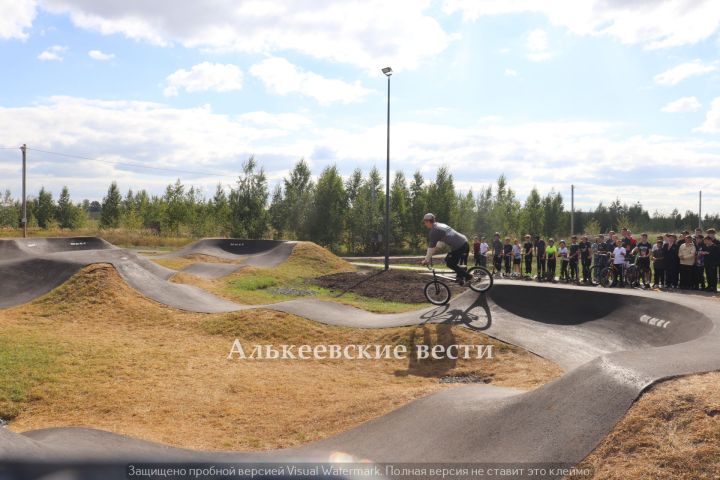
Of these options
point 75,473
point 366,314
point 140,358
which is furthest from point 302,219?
point 75,473

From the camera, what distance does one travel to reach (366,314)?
13.3m

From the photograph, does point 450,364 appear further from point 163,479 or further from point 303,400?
point 163,479

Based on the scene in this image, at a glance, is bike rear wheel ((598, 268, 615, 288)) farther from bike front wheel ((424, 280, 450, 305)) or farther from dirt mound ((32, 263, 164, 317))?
dirt mound ((32, 263, 164, 317))

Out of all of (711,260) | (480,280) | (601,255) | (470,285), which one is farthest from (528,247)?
(470,285)

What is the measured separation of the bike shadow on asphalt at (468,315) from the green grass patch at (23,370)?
7176mm

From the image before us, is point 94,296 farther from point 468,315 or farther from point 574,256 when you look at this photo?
point 574,256

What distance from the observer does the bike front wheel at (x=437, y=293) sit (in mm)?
12156

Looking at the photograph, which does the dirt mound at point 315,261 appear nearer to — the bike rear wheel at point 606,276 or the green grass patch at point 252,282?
the green grass patch at point 252,282

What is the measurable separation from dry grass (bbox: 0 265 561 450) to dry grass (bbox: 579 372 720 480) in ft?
10.7

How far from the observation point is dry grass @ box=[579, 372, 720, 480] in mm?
3580

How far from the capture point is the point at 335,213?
46500mm

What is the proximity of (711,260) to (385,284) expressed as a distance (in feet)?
34.5

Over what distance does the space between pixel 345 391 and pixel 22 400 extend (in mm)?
4898

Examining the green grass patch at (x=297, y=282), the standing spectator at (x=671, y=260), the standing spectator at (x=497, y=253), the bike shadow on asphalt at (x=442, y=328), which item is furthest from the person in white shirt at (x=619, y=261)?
the green grass patch at (x=297, y=282)
